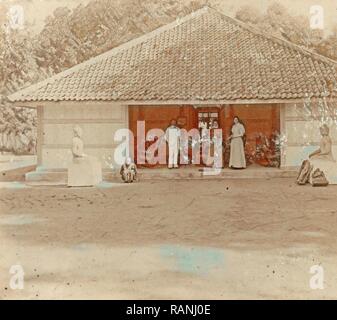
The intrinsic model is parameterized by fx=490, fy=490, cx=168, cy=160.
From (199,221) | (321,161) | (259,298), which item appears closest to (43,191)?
(199,221)

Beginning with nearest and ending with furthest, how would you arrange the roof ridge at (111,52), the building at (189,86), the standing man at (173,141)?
the building at (189,86), the roof ridge at (111,52), the standing man at (173,141)

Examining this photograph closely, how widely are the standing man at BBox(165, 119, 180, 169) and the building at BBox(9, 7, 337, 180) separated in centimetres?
104

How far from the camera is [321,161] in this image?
11.9 m

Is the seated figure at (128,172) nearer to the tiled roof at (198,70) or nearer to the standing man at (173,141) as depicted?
the standing man at (173,141)

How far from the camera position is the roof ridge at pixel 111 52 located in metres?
13.5

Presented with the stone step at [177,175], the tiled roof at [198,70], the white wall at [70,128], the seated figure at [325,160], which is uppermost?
the tiled roof at [198,70]

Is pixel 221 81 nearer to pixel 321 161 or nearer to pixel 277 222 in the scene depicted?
pixel 321 161

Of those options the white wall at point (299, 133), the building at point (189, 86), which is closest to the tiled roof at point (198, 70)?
the building at point (189, 86)

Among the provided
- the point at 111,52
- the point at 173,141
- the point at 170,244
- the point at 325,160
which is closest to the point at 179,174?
the point at 173,141

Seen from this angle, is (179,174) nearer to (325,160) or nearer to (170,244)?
(325,160)

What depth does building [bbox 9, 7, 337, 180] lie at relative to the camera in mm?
13125

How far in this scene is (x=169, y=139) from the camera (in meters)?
14.6

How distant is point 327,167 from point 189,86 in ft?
13.8

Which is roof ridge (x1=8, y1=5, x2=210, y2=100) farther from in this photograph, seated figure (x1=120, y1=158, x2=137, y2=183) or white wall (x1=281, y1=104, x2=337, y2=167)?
white wall (x1=281, y1=104, x2=337, y2=167)
